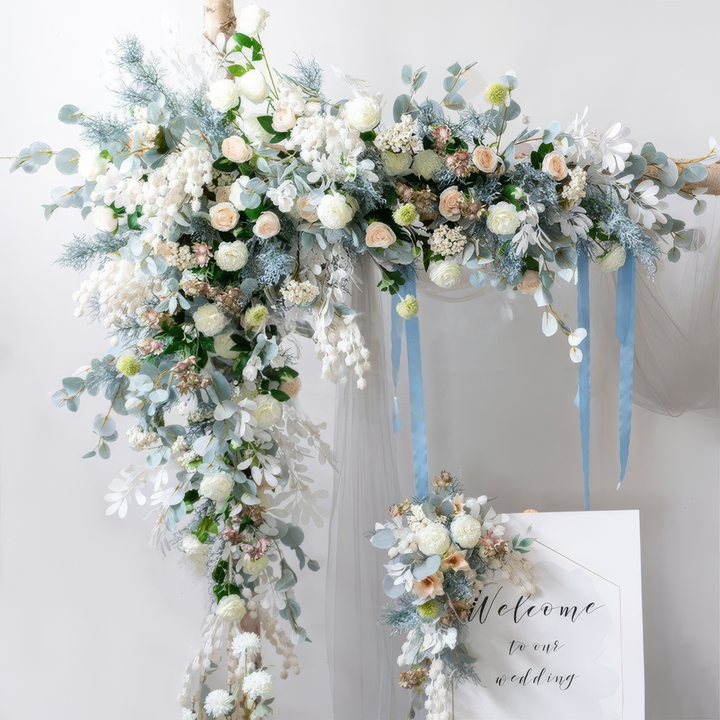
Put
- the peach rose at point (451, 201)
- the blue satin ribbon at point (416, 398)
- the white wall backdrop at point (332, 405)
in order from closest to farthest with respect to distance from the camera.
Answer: the peach rose at point (451, 201), the blue satin ribbon at point (416, 398), the white wall backdrop at point (332, 405)

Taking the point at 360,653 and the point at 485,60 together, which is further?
the point at 485,60

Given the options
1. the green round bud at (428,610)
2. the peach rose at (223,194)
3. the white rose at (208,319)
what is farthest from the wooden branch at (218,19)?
the green round bud at (428,610)

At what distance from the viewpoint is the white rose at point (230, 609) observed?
1.09 m

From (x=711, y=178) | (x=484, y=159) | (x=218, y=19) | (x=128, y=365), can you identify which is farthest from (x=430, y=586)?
(x=218, y=19)

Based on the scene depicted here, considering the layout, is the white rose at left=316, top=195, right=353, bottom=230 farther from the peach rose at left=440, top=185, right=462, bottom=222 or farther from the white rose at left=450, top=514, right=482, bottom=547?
the white rose at left=450, top=514, right=482, bottom=547

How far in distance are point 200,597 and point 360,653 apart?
1.37 feet

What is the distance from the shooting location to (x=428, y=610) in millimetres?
1152

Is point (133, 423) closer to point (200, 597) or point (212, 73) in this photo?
point (200, 597)

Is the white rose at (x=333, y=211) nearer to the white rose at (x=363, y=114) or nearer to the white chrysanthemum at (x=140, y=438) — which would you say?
the white rose at (x=363, y=114)

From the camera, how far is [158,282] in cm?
110

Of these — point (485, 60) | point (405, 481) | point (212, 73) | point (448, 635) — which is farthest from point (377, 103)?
point (448, 635)

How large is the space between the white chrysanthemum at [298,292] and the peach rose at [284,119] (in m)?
0.25

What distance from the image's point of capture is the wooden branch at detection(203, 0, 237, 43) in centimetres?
115

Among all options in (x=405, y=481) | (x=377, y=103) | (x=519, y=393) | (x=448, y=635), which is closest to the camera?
(x=377, y=103)
